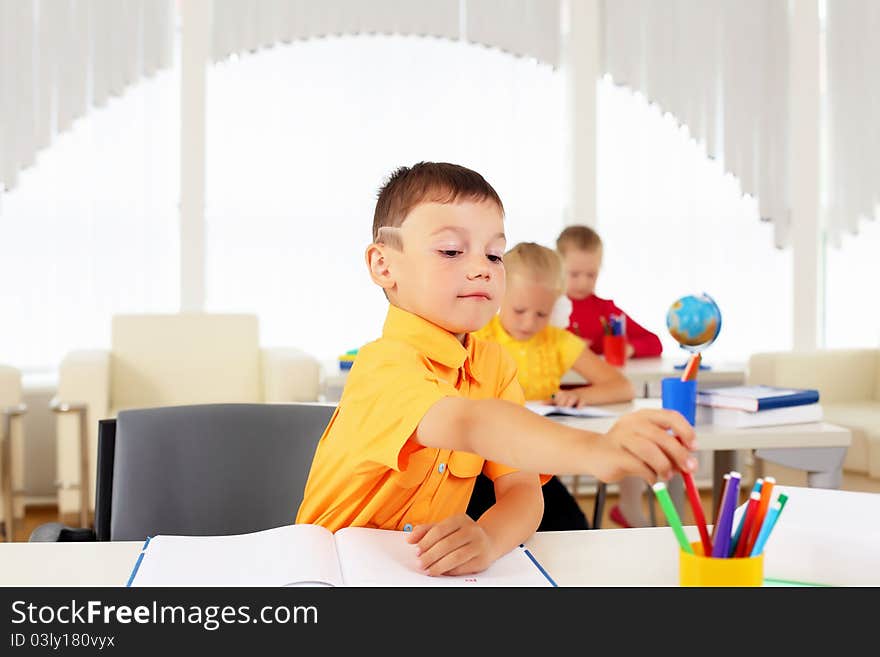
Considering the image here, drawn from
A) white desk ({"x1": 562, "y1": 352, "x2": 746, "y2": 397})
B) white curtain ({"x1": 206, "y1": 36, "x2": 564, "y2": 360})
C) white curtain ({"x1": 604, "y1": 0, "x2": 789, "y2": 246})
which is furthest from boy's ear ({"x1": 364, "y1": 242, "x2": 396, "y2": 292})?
white curtain ({"x1": 604, "y1": 0, "x2": 789, "y2": 246})

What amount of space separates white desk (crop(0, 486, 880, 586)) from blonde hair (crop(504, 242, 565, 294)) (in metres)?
1.39

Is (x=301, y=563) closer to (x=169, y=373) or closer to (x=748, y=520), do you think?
(x=748, y=520)

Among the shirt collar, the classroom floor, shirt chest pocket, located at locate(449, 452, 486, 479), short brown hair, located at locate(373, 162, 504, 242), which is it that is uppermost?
short brown hair, located at locate(373, 162, 504, 242)

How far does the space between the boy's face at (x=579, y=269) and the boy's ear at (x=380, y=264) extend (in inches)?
108

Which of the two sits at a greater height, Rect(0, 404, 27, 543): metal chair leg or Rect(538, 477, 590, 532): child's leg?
Rect(538, 477, 590, 532): child's leg

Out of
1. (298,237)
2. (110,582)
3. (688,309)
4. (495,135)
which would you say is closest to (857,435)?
(688,309)

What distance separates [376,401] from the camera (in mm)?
1025

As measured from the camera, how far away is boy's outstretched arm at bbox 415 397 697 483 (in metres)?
0.71

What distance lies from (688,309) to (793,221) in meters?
3.24

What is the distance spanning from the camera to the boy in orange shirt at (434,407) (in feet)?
2.99

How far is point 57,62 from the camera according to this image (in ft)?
14.8

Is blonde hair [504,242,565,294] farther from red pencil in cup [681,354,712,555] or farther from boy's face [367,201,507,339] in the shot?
red pencil in cup [681,354,712,555]

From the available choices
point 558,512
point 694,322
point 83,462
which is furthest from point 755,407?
point 83,462

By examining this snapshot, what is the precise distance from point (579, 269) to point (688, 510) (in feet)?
3.57
